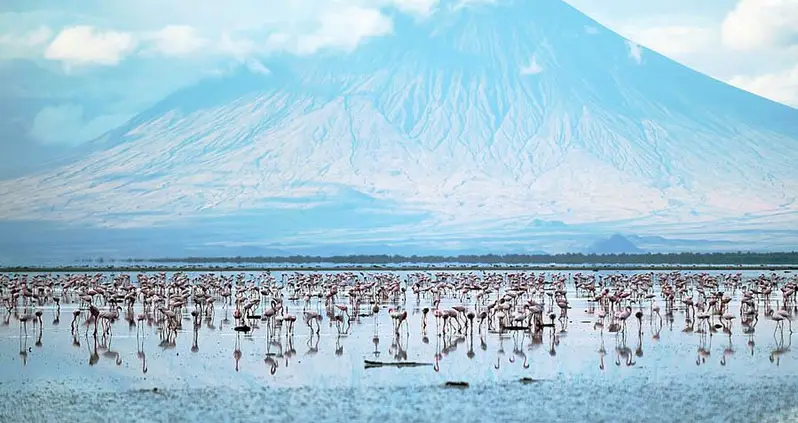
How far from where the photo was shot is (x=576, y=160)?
145500 millimetres

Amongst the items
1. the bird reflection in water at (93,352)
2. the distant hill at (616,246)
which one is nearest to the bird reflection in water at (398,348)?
the bird reflection in water at (93,352)

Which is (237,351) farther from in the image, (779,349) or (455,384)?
(779,349)

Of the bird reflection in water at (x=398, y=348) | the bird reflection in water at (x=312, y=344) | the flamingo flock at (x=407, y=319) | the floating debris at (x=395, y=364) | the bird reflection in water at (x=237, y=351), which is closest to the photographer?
the floating debris at (x=395, y=364)

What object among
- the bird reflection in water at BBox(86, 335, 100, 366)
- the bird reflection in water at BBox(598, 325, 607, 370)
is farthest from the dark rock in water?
the bird reflection in water at BBox(86, 335, 100, 366)

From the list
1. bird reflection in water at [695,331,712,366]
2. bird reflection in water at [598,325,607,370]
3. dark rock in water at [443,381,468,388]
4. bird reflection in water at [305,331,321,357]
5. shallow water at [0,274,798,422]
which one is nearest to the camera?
shallow water at [0,274,798,422]

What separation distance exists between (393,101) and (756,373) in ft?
471

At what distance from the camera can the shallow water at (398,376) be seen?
16375 mm

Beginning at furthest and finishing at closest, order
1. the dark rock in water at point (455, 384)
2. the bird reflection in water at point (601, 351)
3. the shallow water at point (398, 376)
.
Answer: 1. the bird reflection in water at point (601, 351)
2. the dark rock in water at point (455, 384)
3. the shallow water at point (398, 376)

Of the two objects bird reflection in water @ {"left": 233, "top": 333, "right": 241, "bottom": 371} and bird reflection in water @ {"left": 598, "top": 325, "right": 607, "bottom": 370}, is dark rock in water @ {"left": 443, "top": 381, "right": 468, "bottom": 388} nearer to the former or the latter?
bird reflection in water @ {"left": 598, "top": 325, "right": 607, "bottom": 370}

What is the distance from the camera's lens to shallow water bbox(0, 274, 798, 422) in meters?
16.4

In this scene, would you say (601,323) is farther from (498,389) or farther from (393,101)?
(393,101)

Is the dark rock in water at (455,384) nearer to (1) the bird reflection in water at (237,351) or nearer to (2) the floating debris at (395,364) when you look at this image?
(2) the floating debris at (395,364)

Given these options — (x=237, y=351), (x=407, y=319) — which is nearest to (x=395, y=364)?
(x=237, y=351)

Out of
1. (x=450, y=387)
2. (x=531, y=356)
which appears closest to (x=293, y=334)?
(x=531, y=356)
